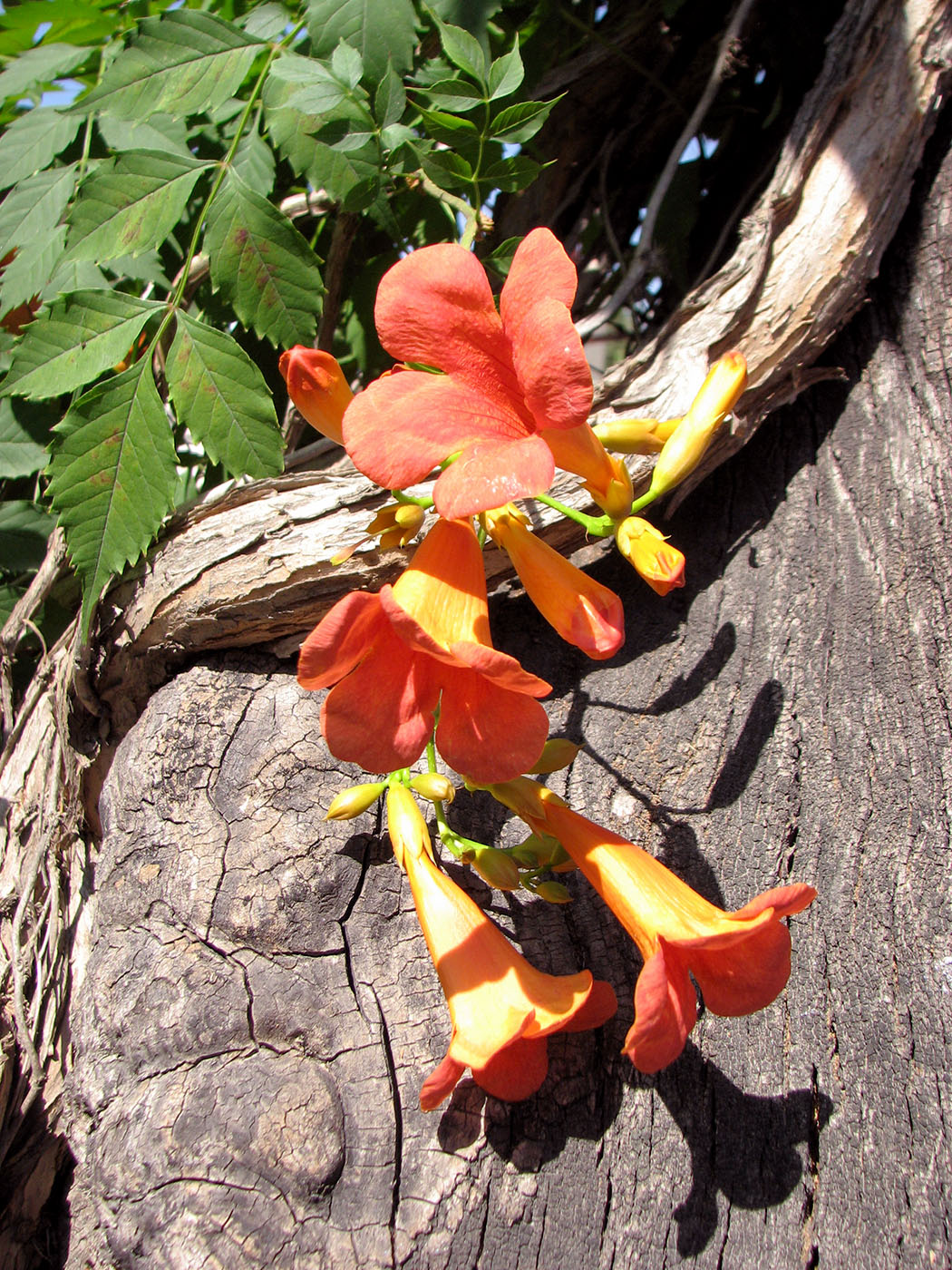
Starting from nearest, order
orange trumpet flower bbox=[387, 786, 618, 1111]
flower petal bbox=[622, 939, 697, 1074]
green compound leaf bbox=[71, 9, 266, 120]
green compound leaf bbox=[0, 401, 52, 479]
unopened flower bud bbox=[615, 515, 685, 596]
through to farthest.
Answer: flower petal bbox=[622, 939, 697, 1074] < orange trumpet flower bbox=[387, 786, 618, 1111] < unopened flower bud bbox=[615, 515, 685, 596] < green compound leaf bbox=[71, 9, 266, 120] < green compound leaf bbox=[0, 401, 52, 479]

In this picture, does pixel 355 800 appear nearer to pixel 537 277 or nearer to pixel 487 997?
pixel 487 997

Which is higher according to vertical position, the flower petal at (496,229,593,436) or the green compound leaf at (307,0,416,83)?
the green compound leaf at (307,0,416,83)

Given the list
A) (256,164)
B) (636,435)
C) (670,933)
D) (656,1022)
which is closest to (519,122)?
(256,164)

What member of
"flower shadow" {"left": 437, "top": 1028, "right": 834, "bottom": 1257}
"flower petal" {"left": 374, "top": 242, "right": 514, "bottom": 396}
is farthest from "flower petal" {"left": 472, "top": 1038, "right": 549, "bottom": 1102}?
"flower petal" {"left": 374, "top": 242, "right": 514, "bottom": 396}

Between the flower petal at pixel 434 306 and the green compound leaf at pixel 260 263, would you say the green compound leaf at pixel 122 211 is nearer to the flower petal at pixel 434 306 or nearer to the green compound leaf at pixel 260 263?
the green compound leaf at pixel 260 263

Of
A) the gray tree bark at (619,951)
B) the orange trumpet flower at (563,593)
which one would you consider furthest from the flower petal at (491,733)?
the gray tree bark at (619,951)

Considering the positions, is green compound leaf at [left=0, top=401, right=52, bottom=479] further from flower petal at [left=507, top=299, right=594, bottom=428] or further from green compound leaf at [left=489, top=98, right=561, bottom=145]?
flower petal at [left=507, top=299, right=594, bottom=428]

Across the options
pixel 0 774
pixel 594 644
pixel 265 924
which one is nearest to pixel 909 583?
pixel 594 644

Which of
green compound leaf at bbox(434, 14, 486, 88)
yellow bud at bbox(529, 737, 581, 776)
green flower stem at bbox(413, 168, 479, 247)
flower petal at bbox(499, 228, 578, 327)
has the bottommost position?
yellow bud at bbox(529, 737, 581, 776)
